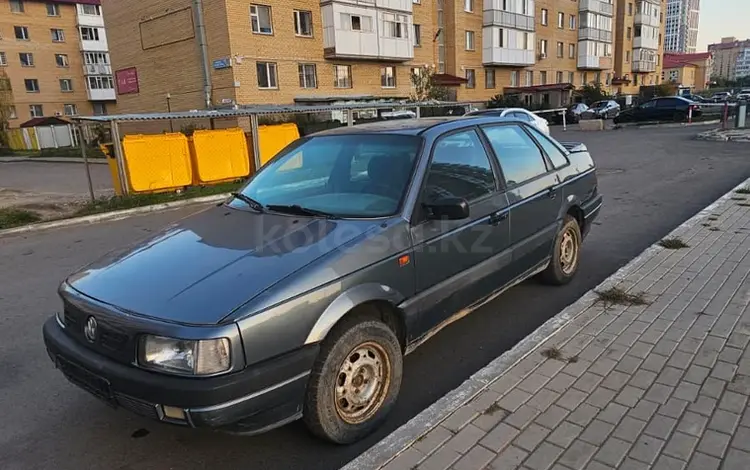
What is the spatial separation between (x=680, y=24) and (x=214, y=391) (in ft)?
529

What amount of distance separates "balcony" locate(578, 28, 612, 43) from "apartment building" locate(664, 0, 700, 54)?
91.9m

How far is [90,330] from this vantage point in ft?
8.54

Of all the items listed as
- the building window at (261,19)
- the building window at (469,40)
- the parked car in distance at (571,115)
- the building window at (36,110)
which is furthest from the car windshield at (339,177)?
the building window at (36,110)

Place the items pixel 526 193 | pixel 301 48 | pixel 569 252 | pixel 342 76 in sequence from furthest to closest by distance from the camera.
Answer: pixel 342 76
pixel 301 48
pixel 569 252
pixel 526 193

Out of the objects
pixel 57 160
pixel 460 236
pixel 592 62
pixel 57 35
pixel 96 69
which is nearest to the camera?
pixel 460 236

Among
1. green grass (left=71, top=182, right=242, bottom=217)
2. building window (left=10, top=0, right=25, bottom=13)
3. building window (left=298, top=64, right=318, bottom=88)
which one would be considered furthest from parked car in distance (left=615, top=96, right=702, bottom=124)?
building window (left=10, top=0, right=25, bottom=13)

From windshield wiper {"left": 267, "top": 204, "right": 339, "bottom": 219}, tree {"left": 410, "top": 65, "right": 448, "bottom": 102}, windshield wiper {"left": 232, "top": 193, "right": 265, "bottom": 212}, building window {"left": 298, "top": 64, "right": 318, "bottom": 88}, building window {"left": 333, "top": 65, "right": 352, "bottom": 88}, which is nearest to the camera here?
windshield wiper {"left": 267, "top": 204, "right": 339, "bottom": 219}

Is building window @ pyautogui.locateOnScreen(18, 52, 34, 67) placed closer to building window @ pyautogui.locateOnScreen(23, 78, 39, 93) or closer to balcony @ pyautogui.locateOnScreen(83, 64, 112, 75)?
building window @ pyautogui.locateOnScreen(23, 78, 39, 93)

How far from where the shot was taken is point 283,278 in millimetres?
2514

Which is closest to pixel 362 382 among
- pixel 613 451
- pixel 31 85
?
pixel 613 451

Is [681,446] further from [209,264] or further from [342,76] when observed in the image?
[342,76]

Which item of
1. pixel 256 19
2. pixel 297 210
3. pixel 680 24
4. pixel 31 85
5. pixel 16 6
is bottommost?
pixel 297 210

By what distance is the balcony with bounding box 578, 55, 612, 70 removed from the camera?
5462cm

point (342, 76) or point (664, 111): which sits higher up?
point (342, 76)
